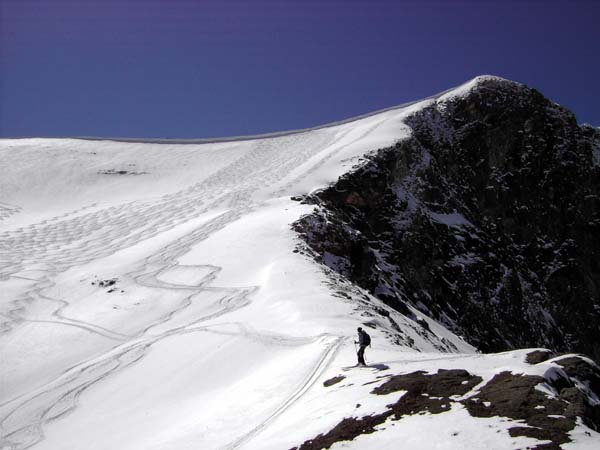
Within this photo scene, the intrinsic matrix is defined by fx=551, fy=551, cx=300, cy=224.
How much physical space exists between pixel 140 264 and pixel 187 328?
863cm

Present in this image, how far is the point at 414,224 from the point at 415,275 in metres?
3.99

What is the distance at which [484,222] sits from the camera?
4538 cm

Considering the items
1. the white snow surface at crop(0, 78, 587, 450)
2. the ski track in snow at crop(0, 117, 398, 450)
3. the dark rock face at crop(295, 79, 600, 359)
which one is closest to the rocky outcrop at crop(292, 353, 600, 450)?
the white snow surface at crop(0, 78, 587, 450)

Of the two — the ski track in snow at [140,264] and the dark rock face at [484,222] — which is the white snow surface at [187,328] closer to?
the ski track in snow at [140,264]

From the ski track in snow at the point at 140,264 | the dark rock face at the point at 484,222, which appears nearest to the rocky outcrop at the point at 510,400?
the ski track in snow at the point at 140,264

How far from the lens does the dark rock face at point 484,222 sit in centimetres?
3434

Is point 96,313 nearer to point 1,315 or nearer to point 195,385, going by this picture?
point 1,315

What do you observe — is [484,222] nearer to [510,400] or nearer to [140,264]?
[140,264]

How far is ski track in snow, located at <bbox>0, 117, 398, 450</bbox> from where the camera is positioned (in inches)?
555

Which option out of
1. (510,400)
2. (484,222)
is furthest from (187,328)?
(484,222)

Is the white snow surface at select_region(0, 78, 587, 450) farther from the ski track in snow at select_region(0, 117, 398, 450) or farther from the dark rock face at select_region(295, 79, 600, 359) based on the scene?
the dark rock face at select_region(295, 79, 600, 359)

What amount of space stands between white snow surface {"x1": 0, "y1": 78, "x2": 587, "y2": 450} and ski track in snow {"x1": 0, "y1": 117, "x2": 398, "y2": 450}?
0.08 m

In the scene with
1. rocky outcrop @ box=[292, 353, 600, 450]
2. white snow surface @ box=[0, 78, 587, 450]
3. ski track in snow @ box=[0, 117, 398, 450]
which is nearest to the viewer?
rocky outcrop @ box=[292, 353, 600, 450]

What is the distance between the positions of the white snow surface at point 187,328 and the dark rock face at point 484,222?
9.38ft
